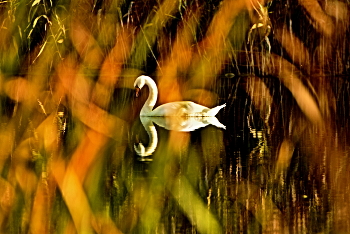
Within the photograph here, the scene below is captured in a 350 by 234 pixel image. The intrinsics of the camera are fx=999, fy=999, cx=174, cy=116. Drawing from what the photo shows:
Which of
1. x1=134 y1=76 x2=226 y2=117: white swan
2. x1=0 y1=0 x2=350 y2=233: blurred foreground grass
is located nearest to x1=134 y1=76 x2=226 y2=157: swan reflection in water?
x1=134 y1=76 x2=226 y2=117: white swan

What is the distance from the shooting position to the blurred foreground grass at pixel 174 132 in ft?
13.5

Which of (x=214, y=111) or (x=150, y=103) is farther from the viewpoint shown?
(x=150, y=103)

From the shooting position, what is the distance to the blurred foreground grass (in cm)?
412

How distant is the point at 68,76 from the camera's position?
8.78 m

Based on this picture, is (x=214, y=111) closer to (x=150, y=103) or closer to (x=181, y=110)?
(x=181, y=110)

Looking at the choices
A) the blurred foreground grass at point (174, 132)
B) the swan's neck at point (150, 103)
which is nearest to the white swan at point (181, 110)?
the swan's neck at point (150, 103)

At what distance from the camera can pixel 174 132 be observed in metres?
6.45

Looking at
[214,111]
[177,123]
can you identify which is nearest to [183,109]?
[177,123]

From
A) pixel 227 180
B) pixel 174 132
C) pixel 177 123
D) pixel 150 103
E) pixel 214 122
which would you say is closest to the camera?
pixel 227 180

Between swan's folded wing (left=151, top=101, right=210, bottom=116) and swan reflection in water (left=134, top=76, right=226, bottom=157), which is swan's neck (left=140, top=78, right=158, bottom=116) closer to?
swan reflection in water (left=134, top=76, right=226, bottom=157)

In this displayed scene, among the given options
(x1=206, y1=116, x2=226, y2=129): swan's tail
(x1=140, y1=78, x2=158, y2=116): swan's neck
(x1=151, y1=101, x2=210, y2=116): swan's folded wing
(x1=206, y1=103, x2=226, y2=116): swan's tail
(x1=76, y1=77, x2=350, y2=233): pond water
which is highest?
(x1=140, y1=78, x2=158, y2=116): swan's neck

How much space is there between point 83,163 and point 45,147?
20.7 inches

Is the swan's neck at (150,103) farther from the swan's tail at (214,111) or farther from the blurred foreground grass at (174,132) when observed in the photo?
the swan's tail at (214,111)

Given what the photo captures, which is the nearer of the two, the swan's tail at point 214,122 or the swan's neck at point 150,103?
the swan's tail at point 214,122
